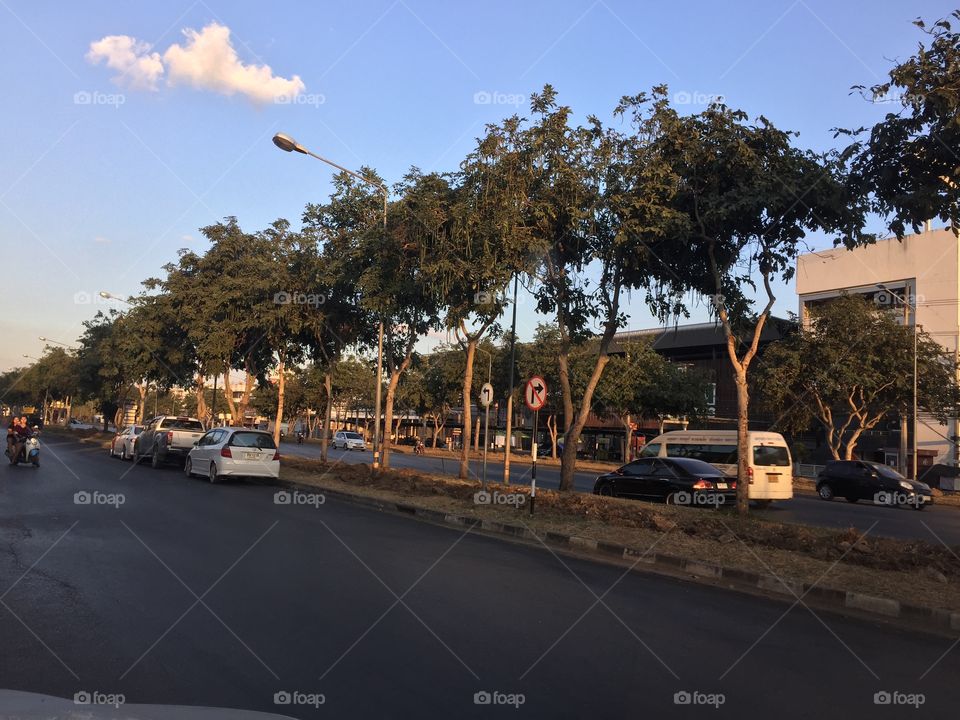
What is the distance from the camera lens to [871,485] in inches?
1044

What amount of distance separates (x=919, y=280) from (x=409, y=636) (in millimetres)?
53947


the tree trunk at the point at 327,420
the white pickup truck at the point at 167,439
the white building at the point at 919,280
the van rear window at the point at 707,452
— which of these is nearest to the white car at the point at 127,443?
the white pickup truck at the point at 167,439

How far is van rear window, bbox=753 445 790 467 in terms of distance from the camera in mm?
19469

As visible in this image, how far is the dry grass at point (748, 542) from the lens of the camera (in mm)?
9156

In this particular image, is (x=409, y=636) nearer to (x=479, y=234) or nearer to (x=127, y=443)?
(x=479, y=234)

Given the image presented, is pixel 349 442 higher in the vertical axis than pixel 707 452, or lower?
lower

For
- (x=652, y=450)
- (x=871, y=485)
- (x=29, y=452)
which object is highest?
(x=652, y=450)

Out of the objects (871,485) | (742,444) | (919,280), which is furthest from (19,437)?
A: (919,280)

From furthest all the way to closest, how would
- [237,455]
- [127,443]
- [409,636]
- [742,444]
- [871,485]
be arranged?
[127,443]
[871,485]
[237,455]
[742,444]
[409,636]

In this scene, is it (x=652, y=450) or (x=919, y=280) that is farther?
(x=919, y=280)

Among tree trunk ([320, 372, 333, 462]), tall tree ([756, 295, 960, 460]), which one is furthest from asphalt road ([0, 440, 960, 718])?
tall tree ([756, 295, 960, 460])

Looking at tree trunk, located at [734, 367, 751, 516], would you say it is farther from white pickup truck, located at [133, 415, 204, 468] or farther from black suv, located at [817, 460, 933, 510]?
white pickup truck, located at [133, 415, 204, 468]

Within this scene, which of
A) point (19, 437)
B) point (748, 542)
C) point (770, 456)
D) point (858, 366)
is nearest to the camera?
point (748, 542)

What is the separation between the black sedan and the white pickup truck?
45.0 ft
